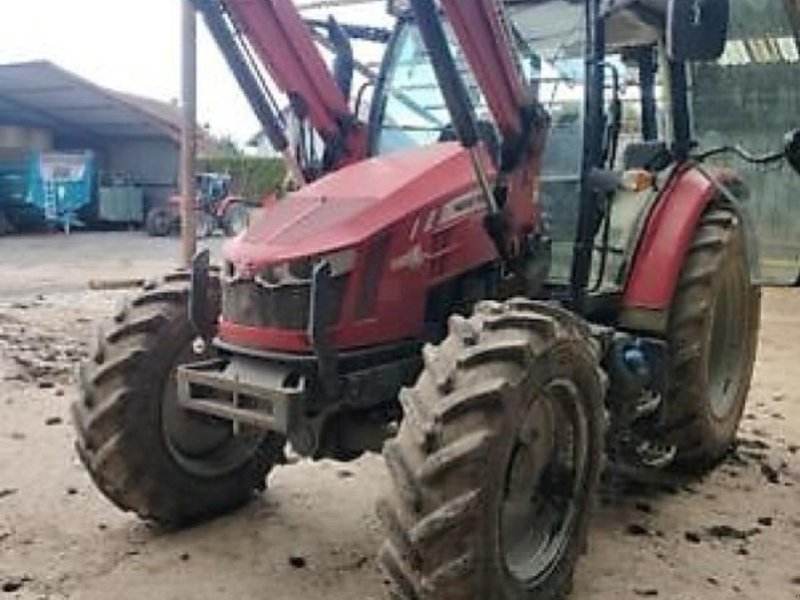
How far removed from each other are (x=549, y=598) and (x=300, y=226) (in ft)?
5.02

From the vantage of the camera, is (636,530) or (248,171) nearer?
(636,530)

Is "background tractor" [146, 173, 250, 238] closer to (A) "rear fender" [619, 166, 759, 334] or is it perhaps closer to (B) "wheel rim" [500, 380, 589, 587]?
(A) "rear fender" [619, 166, 759, 334]

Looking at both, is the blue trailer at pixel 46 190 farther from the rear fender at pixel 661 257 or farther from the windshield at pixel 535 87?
the rear fender at pixel 661 257

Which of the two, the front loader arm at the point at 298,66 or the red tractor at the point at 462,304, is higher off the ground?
the front loader arm at the point at 298,66

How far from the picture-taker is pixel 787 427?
22.1 feet

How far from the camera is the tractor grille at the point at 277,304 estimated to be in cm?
394

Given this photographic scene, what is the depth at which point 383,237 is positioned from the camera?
400cm

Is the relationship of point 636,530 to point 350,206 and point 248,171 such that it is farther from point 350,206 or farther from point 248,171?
point 248,171

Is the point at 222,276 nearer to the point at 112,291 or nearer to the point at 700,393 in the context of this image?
the point at 700,393

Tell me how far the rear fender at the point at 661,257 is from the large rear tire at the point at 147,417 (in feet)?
5.92

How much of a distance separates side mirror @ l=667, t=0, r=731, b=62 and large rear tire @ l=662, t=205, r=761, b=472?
3.69ft

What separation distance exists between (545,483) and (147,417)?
156 centimetres

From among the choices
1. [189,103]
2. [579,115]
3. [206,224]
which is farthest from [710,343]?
[206,224]

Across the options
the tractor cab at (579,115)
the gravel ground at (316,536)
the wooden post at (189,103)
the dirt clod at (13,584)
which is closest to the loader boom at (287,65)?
the tractor cab at (579,115)
